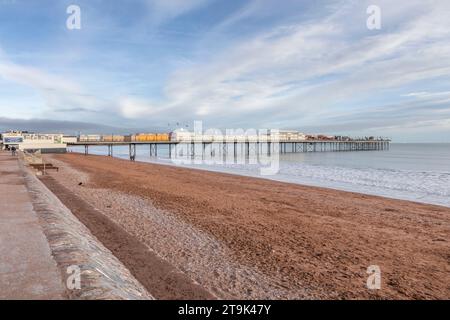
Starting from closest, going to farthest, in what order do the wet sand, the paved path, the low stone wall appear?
the paved path
the low stone wall
the wet sand

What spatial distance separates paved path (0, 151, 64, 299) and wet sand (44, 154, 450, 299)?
60.5 inches

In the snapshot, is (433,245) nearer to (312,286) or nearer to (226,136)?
(312,286)

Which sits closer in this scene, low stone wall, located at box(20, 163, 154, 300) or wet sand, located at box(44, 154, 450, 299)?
low stone wall, located at box(20, 163, 154, 300)

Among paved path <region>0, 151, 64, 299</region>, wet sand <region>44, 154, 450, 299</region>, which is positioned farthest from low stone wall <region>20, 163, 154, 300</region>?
wet sand <region>44, 154, 450, 299</region>

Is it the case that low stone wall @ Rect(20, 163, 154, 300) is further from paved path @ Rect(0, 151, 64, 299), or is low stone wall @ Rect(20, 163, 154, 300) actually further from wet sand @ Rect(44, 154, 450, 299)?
wet sand @ Rect(44, 154, 450, 299)

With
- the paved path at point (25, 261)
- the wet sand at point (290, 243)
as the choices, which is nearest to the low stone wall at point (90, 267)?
the paved path at point (25, 261)

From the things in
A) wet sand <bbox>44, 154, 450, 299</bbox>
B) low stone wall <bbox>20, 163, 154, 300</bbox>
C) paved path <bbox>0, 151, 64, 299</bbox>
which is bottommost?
wet sand <bbox>44, 154, 450, 299</bbox>

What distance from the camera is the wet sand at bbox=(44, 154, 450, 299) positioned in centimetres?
568

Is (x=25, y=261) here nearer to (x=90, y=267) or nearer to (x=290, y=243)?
(x=90, y=267)

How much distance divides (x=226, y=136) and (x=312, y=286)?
96.3 meters

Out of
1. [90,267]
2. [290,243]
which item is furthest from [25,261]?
[290,243]

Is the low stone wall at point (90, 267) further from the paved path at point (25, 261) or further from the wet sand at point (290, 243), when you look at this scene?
the wet sand at point (290, 243)

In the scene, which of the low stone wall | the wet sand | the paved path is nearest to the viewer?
the paved path
